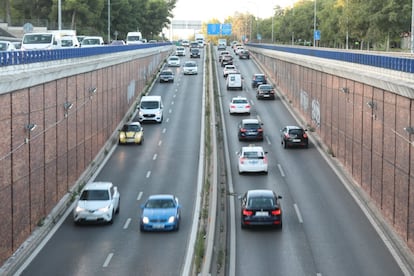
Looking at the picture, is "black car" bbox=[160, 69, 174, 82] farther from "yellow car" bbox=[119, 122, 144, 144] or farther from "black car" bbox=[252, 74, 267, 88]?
"yellow car" bbox=[119, 122, 144, 144]

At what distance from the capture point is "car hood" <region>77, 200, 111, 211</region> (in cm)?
3109

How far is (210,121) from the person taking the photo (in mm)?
55406

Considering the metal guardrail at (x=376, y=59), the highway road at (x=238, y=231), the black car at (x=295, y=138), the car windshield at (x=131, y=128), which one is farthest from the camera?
the car windshield at (x=131, y=128)

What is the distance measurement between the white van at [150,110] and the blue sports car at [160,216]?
27.7 meters

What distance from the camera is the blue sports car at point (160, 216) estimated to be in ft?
97.0

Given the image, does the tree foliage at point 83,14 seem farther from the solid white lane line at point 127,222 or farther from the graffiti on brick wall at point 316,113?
the solid white lane line at point 127,222

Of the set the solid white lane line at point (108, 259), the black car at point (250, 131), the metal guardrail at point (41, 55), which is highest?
the metal guardrail at point (41, 55)

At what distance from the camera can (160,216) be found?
2967cm

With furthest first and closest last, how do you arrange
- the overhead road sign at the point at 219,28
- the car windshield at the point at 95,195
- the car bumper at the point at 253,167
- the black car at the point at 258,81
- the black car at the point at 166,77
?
1. the overhead road sign at the point at 219,28
2. the black car at the point at 166,77
3. the black car at the point at 258,81
4. the car bumper at the point at 253,167
5. the car windshield at the point at 95,195

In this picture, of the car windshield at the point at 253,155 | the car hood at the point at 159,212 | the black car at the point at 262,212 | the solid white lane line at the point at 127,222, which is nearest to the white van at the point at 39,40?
the car windshield at the point at 253,155

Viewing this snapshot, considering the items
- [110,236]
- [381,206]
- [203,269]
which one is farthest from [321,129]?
[203,269]

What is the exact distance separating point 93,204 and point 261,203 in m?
7.43

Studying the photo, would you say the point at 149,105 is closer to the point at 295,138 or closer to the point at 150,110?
the point at 150,110

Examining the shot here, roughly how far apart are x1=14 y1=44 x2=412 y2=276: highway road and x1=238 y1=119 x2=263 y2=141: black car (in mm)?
627
